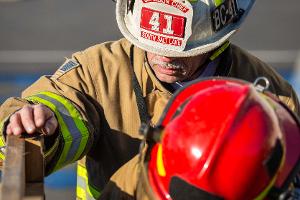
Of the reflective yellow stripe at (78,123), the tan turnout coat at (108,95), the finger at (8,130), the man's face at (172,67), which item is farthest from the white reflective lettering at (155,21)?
the finger at (8,130)

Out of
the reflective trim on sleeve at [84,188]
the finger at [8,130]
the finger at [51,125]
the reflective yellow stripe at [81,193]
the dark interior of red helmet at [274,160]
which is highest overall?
the dark interior of red helmet at [274,160]

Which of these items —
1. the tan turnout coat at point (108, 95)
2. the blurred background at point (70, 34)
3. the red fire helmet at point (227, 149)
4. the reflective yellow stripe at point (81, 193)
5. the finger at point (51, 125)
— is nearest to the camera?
the red fire helmet at point (227, 149)

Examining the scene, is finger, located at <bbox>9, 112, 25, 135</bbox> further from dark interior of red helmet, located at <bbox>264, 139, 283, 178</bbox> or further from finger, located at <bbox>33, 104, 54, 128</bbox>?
dark interior of red helmet, located at <bbox>264, 139, 283, 178</bbox>

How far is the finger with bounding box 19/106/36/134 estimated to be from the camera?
3.49 meters

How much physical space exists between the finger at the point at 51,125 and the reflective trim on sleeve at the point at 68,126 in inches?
4.3

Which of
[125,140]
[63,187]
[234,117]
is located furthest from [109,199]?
[63,187]

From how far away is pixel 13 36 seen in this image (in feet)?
40.2

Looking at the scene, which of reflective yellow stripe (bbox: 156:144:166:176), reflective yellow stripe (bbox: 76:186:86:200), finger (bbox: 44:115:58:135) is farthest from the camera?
reflective yellow stripe (bbox: 76:186:86:200)

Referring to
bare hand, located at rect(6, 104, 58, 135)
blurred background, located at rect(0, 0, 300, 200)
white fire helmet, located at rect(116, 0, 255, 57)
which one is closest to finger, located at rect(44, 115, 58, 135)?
bare hand, located at rect(6, 104, 58, 135)

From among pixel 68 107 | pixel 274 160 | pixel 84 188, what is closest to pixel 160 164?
pixel 274 160

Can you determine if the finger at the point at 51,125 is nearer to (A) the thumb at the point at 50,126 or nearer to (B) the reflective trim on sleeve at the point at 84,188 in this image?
(A) the thumb at the point at 50,126

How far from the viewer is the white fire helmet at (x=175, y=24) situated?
381 cm

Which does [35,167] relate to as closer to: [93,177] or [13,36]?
[93,177]

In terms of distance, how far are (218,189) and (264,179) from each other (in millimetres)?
Result: 147
